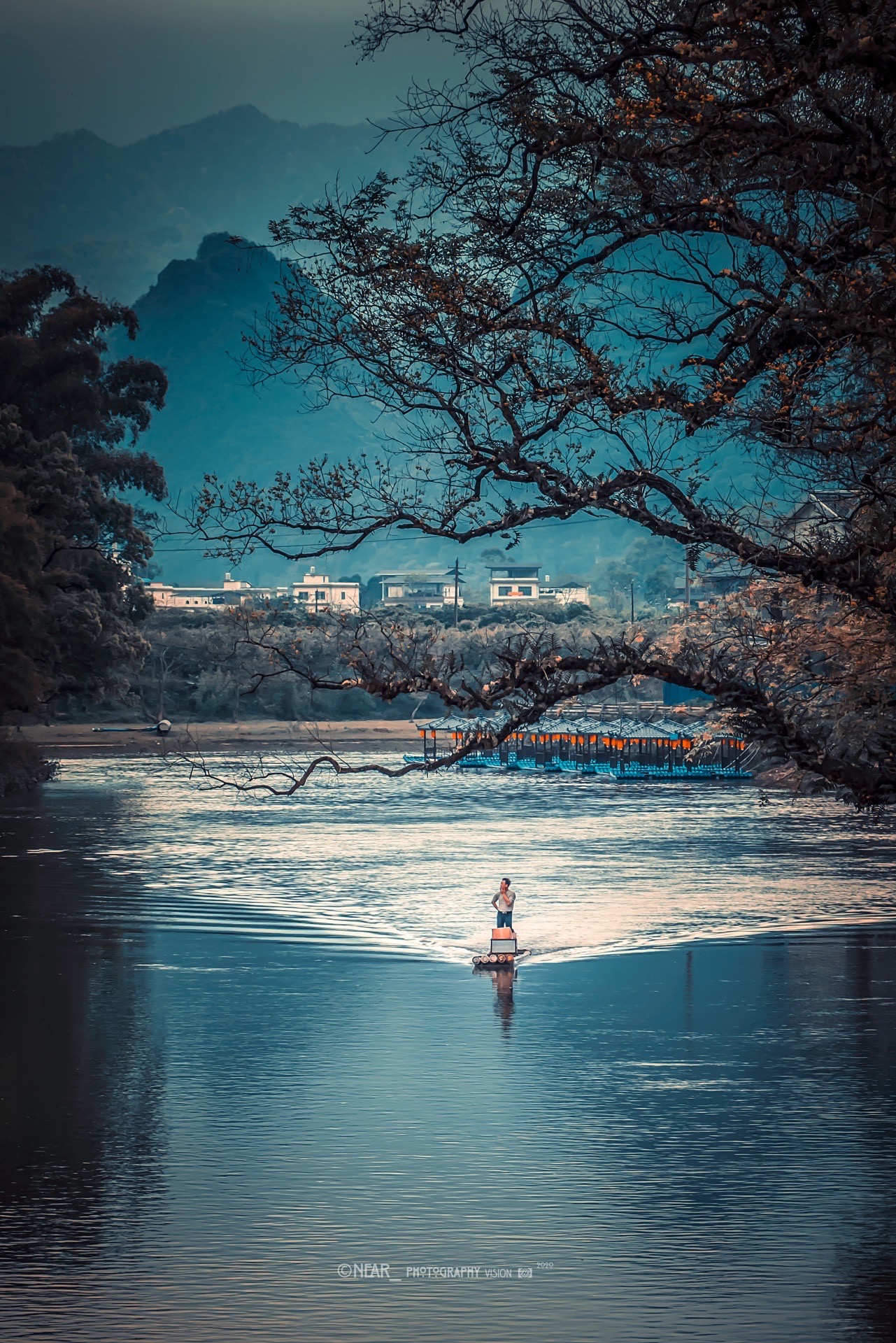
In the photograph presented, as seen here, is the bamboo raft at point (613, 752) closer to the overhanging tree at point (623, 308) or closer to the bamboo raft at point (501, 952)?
the bamboo raft at point (501, 952)

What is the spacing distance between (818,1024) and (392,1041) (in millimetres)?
4804

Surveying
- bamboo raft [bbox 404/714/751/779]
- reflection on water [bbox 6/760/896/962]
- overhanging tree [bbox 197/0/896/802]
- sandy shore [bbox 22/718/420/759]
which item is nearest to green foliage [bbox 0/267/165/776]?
reflection on water [bbox 6/760/896/962]

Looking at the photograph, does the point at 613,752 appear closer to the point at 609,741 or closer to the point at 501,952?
the point at 609,741

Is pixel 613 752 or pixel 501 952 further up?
pixel 613 752

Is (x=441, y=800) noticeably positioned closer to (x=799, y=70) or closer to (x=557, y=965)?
(x=557, y=965)

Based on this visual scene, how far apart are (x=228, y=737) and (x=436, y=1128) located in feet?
246

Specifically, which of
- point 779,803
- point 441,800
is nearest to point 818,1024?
point 779,803

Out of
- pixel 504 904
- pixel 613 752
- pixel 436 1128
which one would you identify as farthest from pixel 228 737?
pixel 436 1128

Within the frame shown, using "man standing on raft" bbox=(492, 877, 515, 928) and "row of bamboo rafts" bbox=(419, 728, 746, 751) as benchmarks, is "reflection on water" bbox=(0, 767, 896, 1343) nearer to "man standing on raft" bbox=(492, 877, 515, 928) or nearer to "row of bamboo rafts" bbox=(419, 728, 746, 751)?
"man standing on raft" bbox=(492, 877, 515, 928)

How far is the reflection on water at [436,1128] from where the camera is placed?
8.96 metres

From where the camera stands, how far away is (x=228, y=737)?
86.9 meters

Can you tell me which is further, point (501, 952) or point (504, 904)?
point (501, 952)

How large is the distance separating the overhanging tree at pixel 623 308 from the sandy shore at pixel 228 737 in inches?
2398

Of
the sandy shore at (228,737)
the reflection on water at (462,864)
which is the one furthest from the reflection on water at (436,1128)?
the sandy shore at (228,737)
